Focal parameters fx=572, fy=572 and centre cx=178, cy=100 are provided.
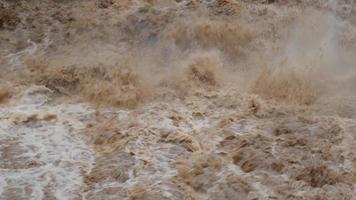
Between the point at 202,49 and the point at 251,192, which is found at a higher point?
the point at 202,49

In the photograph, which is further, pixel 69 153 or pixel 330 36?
pixel 330 36

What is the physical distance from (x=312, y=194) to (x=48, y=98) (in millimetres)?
3815

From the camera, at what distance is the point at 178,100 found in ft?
25.3

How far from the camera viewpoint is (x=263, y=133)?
689cm

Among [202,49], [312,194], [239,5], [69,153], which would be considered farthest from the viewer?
[239,5]

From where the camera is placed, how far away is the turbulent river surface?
6.07 meters

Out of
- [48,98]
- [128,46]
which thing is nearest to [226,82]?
[128,46]

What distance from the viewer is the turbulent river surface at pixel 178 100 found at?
6.07 metres

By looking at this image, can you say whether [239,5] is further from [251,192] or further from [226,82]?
[251,192]

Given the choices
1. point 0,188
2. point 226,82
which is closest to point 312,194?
point 226,82

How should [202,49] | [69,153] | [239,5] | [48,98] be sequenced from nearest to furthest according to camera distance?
[69,153], [48,98], [202,49], [239,5]

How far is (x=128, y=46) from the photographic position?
9.10m

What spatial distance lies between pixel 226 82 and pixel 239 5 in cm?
245

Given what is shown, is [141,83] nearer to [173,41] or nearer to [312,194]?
[173,41]
